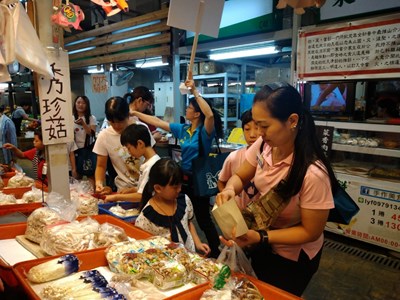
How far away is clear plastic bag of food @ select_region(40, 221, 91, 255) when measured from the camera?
157 centimetres

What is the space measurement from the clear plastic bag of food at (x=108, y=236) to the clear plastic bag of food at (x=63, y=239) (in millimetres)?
49

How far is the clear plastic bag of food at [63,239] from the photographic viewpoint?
1.57m

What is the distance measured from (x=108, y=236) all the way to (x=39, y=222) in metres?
0.41

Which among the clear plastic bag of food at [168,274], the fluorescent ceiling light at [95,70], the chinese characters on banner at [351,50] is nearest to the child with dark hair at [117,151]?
the clear plastic bag of food at [168,274]

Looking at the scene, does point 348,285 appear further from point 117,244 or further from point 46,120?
point 46,120

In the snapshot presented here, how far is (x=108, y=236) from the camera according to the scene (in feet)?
5.63

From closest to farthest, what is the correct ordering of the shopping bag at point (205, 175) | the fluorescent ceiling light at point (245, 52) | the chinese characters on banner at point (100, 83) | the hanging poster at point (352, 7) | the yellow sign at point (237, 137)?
the shopping bag at point (205, 175)
the hanging poster at point (352, 7)
the yellow sign at point (237, 137)
the fluorescent ceiling light at point (245, 52)
the chinese characters on banner at point (100, 83)

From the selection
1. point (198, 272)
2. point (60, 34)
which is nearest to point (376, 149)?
point (198, 272)

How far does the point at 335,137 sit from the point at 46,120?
361 cm

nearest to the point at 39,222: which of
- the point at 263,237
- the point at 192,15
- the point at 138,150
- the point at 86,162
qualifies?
the point at 138,150

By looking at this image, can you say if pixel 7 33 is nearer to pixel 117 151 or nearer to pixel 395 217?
pixel 117 151

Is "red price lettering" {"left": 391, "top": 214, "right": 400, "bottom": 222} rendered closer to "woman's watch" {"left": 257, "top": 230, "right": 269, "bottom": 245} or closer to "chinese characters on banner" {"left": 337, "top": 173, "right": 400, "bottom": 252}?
"chinese characters on banner" {"left": 337, "top": 173, "right": 400, "bottom": 252}

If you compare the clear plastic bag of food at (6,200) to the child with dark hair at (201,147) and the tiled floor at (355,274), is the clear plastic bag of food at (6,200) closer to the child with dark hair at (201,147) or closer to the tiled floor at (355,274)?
the child with dark hair at (201,147)

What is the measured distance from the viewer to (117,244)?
1589 millimetres
